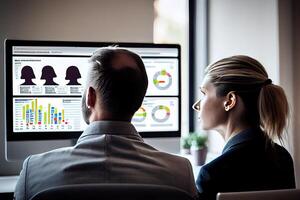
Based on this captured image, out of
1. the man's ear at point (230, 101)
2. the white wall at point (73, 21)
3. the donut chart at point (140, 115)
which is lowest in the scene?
the donut chart at point (140, 115)

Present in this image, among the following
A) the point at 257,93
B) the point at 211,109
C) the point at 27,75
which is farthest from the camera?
the point at 27,75

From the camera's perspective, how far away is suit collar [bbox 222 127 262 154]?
1220 mm

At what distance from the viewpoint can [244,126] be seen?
4.17 ft

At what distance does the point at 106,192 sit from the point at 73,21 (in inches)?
56.5

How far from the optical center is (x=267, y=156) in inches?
46.1

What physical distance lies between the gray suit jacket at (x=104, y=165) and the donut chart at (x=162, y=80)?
2.84 ft

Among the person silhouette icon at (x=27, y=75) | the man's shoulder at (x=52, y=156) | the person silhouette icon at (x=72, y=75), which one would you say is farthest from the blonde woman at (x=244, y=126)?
the person silhouette icon at (x=27, y=75)

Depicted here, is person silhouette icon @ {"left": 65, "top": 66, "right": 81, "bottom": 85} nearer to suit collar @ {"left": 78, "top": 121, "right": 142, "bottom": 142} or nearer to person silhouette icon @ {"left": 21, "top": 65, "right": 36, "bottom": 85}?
person silhouette icon @ {"left": 21, "top": 65, "right": 36, "bottom": 85}

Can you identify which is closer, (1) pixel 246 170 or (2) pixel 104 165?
(2) pixel 104 165

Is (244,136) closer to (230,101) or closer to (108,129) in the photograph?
(230,101)

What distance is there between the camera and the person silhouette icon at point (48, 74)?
173 cm

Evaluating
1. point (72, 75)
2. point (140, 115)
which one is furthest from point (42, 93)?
point (140, 115)

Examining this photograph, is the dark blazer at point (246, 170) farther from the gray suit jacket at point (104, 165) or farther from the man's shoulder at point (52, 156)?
the man's shoulder at point (52, 156)

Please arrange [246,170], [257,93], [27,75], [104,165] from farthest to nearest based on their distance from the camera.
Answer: [27,75]
[257,93]
[246,170]
[104,165]
